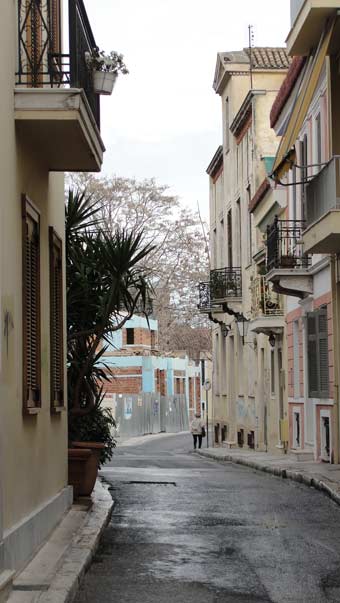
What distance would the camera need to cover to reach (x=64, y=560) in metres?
9.34

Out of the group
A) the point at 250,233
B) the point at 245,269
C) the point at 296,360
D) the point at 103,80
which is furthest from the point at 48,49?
the point at 245,269

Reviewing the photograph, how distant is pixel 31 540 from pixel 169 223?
49.7m

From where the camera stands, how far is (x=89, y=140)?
35.0 ft

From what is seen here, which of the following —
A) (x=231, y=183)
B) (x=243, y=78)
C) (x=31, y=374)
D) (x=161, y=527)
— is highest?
(x=243, y=78)

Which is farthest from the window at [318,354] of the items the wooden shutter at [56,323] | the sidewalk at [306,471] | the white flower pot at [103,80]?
the white flower pot at [103,80]

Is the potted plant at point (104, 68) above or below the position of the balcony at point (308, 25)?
below

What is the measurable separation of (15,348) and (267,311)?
2258 cm

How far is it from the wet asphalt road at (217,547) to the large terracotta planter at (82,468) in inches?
19.3

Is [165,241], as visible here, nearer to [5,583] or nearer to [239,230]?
[239,230]

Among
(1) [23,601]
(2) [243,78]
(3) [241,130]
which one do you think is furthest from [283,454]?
(1) [23,601]

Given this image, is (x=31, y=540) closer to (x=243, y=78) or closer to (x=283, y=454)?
(x=283, y=454)

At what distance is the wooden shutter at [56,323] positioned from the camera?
1218cm

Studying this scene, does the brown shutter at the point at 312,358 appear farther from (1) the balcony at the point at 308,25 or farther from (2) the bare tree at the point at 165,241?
(2) the bare tree at the point at 165,241

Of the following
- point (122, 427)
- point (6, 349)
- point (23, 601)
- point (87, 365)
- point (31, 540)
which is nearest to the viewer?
point (23, 601)
